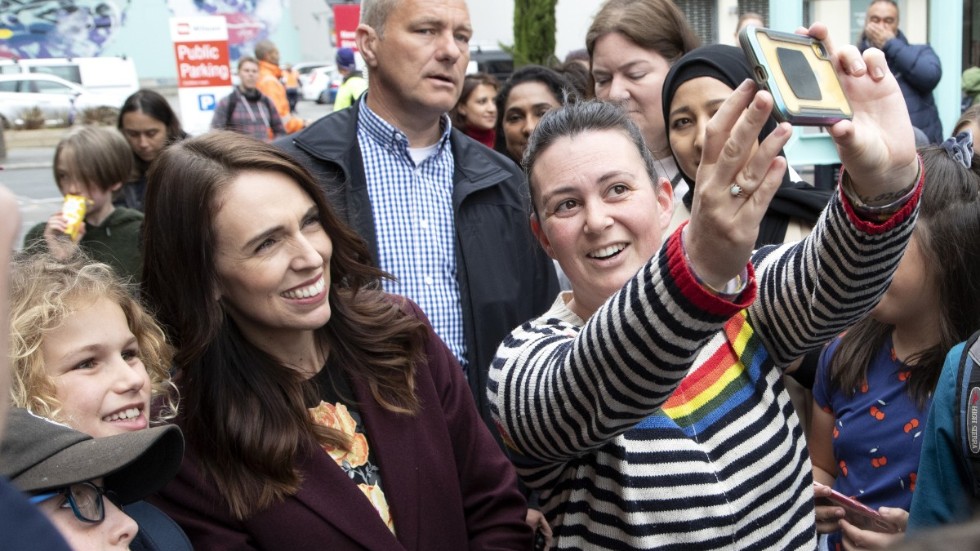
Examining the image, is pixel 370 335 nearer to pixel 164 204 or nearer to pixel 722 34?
pixel 164 204

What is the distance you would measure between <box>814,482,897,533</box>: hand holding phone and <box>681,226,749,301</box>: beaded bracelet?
3.50 ft

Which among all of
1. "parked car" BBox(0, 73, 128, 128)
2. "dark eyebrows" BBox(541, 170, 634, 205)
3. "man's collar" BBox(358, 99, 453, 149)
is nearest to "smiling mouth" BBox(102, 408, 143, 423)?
"dark eyebrows" BBox(541, 170, 634, 205)

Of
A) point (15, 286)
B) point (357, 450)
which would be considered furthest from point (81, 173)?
point (357, 450)

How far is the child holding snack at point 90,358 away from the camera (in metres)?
1.98

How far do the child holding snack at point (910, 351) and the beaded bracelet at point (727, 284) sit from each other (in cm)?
108

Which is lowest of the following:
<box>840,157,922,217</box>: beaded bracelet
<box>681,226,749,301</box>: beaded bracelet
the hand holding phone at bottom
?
the hand holding phone at bottom

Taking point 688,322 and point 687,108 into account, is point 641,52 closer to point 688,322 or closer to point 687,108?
point 687,108

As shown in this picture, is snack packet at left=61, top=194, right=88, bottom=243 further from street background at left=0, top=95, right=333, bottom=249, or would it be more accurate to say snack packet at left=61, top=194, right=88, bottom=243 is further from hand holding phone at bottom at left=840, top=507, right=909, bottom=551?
street background at left=0, top=95, right=333, bottom=249

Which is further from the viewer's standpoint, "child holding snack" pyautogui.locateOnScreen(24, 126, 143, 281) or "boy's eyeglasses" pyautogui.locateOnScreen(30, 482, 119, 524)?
"child holding snack" pyautogui.locateOnScreen(24, 126, 143, 281)

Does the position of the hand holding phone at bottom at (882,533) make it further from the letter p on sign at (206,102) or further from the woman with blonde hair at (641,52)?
the letter p on sign at (206,102)

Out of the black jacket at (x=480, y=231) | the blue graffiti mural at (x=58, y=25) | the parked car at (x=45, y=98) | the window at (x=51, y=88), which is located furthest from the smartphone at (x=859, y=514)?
the blue graffiti mural at (x=58, y=25)

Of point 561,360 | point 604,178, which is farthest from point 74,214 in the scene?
point 561,360

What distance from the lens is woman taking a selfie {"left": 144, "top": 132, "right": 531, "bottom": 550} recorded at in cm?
207

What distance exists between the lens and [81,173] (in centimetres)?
474
